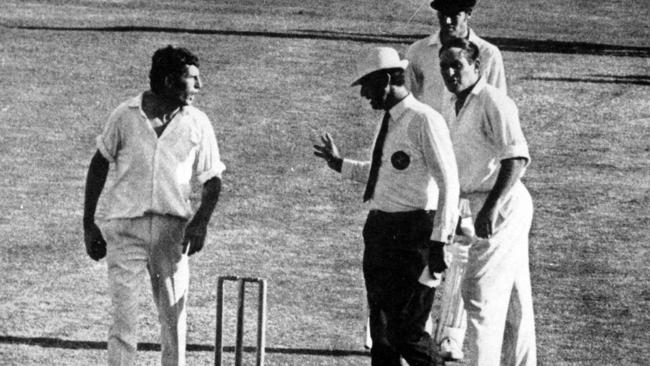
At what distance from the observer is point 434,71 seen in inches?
463

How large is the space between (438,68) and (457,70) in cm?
141

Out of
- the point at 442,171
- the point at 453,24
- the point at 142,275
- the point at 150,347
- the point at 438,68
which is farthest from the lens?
the point at 150,347

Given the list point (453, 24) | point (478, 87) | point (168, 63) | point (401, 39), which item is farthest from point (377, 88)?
point (401, 39)

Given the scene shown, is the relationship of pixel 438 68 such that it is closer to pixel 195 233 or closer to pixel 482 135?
pixel 482 135

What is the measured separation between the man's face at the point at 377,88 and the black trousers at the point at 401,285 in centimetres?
68

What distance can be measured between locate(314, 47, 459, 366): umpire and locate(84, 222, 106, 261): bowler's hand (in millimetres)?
1635

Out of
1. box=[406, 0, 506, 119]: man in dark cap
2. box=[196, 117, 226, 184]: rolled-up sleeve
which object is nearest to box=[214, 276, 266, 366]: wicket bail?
box=[196, 117, 226, 184]: rolled-up sleeve

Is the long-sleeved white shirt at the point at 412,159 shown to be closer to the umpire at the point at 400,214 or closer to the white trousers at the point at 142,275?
the umpire at the point at 400,214

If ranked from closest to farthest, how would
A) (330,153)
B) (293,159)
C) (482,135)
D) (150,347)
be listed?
(482,135) < (330,153) < (150,347) < (293,159)

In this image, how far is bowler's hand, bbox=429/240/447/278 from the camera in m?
9.79

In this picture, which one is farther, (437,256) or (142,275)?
(142,275)

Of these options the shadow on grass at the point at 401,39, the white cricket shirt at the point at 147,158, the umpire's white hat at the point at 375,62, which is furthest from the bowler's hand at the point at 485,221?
the shadow on grass at the point at 401,39

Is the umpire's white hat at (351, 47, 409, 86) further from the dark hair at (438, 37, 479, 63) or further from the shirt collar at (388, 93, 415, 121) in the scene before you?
the dark hair at (438, 37, 479, 63)

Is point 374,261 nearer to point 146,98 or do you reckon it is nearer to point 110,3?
point 146,98
